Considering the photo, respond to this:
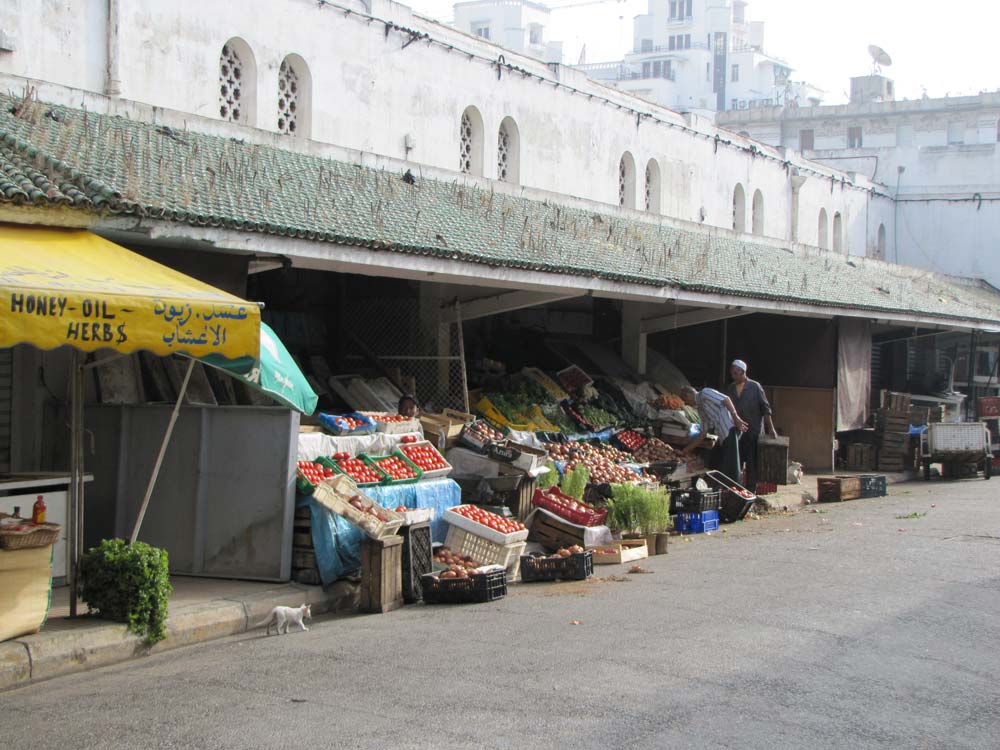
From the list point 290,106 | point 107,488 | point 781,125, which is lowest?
point 107,488

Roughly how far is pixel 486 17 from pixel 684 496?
8255 centimetres

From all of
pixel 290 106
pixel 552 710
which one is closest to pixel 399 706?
pixel 552 710

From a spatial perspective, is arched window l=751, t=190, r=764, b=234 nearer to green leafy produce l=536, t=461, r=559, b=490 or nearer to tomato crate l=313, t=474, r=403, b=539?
green leafy produce l=536, t=461, r=559, b=490

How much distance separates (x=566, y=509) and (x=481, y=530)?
1867 mm

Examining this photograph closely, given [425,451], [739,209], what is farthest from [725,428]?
[739,209]

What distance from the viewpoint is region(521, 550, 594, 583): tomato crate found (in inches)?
440

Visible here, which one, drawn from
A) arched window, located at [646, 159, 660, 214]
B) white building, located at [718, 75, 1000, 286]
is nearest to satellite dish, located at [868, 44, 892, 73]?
white building, located at [718, 75, 1000, 286]

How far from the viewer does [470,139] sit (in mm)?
21438

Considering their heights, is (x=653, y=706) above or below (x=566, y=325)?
below

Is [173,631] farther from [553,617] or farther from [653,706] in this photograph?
[653,706]

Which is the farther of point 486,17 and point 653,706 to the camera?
point 486,17

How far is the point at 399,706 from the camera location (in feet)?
22.0

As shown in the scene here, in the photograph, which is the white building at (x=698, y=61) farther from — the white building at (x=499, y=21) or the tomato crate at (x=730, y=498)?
the tomato crate at (x=730, y=498)

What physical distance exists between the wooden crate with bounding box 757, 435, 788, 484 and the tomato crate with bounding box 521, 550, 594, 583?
29.0ft
